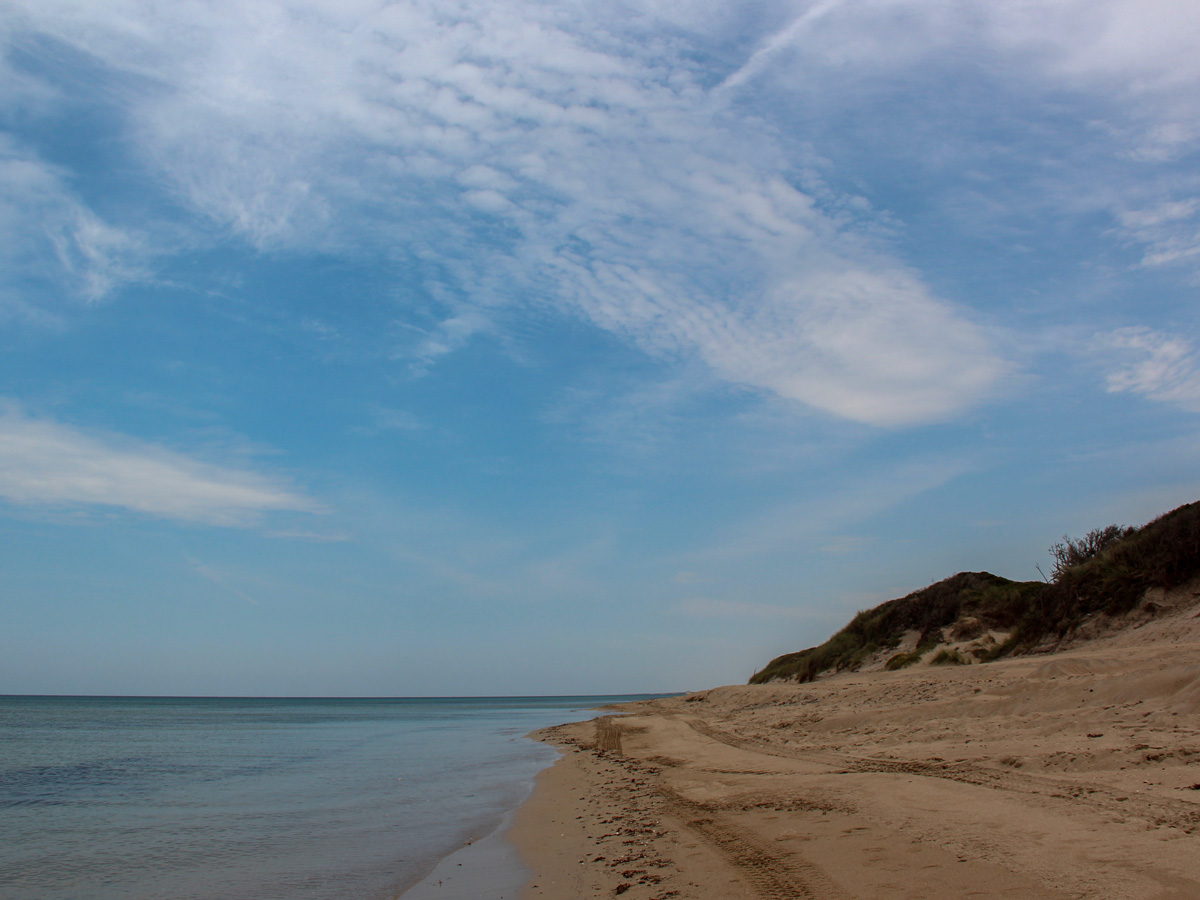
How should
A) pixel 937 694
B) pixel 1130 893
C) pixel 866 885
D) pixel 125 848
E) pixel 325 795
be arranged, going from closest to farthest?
1. pixel 1130 893
2. pixel 866 885
3. pixel 125 848
4. pixel 937 694
5. pixel 325 795

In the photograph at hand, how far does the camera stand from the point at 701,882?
6219 mm

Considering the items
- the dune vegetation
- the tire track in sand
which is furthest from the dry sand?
the dune vegetation

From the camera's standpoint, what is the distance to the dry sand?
5.26m

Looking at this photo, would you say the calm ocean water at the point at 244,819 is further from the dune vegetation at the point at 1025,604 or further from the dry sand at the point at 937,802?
the dune vegetation at the point at 1025,604

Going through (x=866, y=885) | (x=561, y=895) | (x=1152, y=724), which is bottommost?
(x=561, y=895)

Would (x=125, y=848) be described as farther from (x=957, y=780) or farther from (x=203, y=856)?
(x=957, y=780)

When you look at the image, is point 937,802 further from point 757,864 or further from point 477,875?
point 477,875

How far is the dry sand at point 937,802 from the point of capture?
5.26m

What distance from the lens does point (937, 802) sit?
283 inches

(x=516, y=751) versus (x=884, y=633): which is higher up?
(x=884, y=633)

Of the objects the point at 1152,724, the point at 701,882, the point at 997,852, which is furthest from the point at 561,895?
the point at 1152,724

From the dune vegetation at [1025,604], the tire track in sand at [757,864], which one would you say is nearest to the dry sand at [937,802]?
the tire track in sand at [757,864]

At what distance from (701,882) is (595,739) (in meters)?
20.8

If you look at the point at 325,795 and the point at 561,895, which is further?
the point at 325,795
